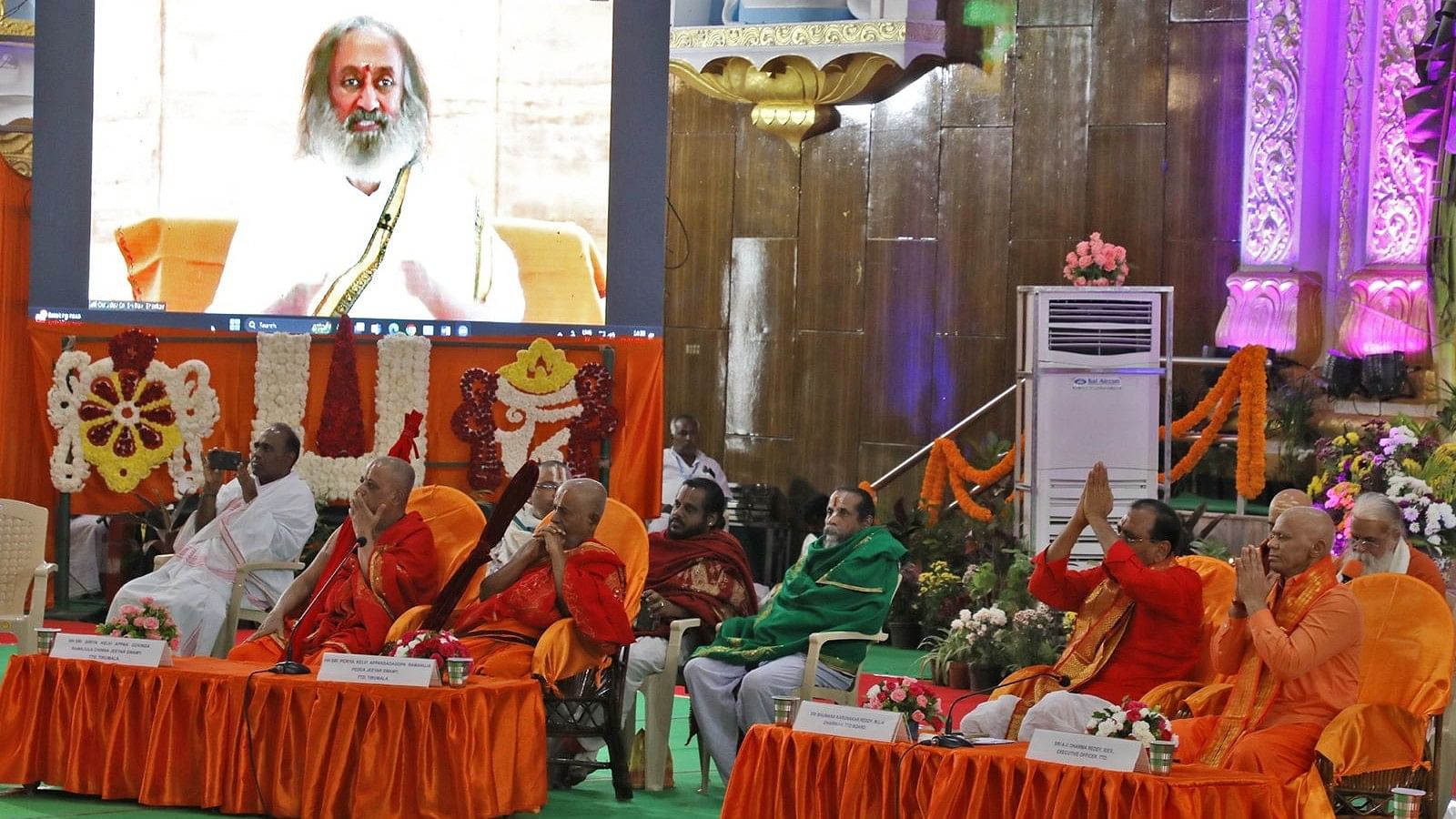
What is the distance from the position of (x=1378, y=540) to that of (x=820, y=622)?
1965mm

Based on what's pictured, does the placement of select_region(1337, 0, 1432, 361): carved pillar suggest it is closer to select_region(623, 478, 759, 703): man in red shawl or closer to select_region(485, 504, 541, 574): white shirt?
select_region(623, 478, 759, 703): man in red shawl

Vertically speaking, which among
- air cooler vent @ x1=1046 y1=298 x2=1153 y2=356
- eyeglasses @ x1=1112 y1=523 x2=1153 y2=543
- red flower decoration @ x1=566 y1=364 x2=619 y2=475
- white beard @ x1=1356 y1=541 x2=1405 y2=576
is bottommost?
white beard @ x1=1356 y1=541 x2=1405 y2=576

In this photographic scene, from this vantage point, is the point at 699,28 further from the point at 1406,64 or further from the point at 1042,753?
the point at 1042,753

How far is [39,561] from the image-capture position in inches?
350

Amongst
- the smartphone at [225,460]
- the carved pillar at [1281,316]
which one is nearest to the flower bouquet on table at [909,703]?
the smartphone at [225,460]

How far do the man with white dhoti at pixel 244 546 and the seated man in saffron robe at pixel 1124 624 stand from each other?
339cm

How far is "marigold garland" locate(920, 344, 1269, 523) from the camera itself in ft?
35.5

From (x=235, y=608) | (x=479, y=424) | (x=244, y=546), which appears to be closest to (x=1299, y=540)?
(x=235, y=608)

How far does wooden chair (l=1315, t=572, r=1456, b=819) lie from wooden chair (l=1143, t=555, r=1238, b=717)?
43 cm

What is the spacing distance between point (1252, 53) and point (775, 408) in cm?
385

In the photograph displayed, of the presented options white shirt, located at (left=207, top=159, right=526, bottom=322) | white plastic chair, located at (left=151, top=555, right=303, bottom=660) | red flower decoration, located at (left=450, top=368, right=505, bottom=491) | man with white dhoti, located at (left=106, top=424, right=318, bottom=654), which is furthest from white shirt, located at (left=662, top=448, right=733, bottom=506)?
white plastic chair, located at (left=151, top=555, right=303, bottom=660)

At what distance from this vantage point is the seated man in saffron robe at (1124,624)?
609 centimetres

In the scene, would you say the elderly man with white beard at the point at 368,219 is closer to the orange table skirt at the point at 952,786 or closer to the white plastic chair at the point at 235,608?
the white plastic chair at the point at 235,608

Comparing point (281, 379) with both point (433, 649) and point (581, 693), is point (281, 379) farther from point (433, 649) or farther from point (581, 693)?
point (433, 649)
